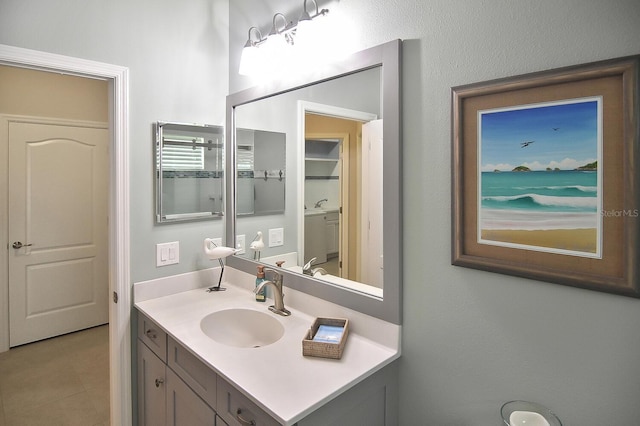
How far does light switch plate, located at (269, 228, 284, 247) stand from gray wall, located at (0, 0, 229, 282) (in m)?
0.39

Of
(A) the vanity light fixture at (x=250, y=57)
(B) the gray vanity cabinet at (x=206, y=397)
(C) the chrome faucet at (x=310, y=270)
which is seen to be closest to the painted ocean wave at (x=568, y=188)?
(B) the gray vanity cabinet at (x=206, y=397)

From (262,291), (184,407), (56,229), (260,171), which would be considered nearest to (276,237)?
(262,291)

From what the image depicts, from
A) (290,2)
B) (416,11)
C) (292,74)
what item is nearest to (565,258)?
(416,11)

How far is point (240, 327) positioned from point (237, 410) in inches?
23.7

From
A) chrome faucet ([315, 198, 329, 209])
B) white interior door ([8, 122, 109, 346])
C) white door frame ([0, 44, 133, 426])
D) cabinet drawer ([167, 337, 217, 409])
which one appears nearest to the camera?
cabinet drawer ([167, 337, 217, 409])

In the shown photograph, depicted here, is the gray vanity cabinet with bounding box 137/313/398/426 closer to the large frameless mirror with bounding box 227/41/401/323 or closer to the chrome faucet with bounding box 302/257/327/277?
the large frameless mirror with bounding box 227/41/401/323

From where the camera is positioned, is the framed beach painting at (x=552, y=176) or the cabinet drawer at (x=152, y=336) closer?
the framed beach painting at (x=552, y=176)

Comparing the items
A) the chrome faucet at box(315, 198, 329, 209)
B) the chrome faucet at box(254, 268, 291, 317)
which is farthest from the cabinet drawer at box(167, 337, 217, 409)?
the chrome faucet at box(315, 198, 329, 209)

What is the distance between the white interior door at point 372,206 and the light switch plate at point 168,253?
107cm

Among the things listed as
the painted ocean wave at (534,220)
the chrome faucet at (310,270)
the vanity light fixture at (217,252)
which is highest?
the painted ocean wave at (534,220)

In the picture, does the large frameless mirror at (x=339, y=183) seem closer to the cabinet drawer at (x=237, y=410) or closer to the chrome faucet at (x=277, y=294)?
the chrome faucet at (x=277, y=294)

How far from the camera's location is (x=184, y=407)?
4.85ft

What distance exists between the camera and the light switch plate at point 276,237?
6.25ft

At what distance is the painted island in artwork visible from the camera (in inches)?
36.1
